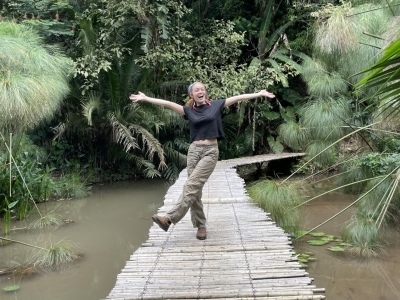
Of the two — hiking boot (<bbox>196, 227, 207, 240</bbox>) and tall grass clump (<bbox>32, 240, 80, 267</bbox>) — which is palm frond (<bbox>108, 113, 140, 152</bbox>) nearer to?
tall grass clump (<bbox>32, 240, 80, 267</bbox>)

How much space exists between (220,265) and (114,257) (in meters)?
2.35

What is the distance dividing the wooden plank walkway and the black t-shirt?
0.85 metres

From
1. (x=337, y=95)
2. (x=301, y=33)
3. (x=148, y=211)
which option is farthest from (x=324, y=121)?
(x=301, y=33)

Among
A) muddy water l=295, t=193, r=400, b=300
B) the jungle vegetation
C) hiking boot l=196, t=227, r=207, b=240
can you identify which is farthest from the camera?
Result: the jungle vegetation

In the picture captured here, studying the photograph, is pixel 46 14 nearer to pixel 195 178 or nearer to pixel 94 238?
pixel 94 238

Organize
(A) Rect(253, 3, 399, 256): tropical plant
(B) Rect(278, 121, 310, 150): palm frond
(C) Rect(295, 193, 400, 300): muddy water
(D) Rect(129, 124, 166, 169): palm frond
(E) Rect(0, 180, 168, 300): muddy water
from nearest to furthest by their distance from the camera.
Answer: (C) Rect(295, 193, 400, 300): muddy water
(E) Rect(0, 180, 168, 300): muddy water
(A) Rect(253, 3, 399, 256): tropical plant
(D) Rect(129, 124, 166, 169): palm frond
(B) Rect(278, 121, 310, 150): palm frond

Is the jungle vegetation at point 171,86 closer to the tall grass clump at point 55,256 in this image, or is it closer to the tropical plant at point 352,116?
the tropical plant at point 352,116

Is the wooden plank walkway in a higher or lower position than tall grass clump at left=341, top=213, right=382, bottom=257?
higher

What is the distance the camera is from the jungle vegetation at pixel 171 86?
7504mm

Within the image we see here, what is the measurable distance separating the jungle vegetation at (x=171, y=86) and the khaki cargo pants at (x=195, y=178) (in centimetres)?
342

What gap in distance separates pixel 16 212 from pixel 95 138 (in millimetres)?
3561

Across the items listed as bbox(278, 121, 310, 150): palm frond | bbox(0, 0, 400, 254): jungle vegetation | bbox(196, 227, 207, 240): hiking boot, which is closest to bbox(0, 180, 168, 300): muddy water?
bbox(0, 0, 400, 254): jungle vegetation

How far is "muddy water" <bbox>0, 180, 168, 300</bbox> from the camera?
425 centimetres

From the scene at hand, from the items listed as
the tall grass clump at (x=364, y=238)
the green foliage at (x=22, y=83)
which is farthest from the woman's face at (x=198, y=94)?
the tall grass clump at (x=364, y=238)
